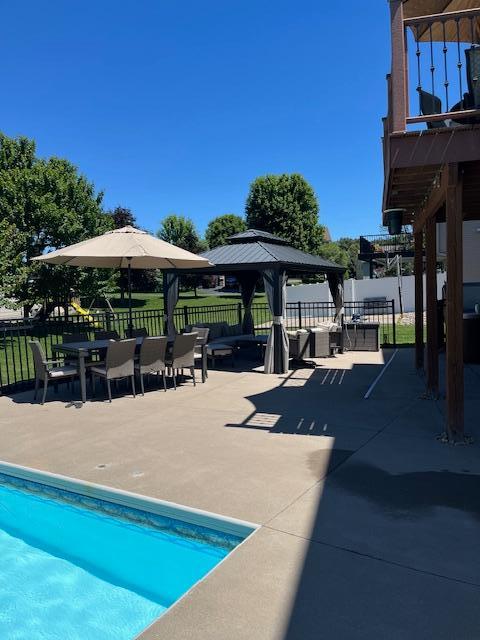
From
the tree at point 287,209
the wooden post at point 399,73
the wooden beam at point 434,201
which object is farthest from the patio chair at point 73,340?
the tree at point 287,209

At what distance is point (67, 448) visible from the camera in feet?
17.2

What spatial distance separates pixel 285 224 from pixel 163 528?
112 ft

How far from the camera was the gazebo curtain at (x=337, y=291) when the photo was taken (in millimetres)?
13928

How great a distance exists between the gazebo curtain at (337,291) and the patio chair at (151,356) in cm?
706

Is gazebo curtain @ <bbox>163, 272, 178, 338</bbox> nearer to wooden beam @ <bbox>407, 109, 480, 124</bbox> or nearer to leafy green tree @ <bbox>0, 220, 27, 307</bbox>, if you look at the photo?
leafy green tree @ <bbox>0, 220, 27, 307</bbox>

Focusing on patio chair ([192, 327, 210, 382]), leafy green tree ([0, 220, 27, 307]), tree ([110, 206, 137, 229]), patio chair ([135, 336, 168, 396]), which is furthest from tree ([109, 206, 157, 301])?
patio chair ([135, 336, 168, 396])

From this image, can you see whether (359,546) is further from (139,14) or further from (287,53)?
(287,53)

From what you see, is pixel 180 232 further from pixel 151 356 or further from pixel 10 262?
pixel 151 356

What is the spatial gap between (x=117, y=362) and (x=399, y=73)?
5.59m

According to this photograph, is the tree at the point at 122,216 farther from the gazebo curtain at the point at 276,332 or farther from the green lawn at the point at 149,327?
the gazebo curtain at the point at 276,332

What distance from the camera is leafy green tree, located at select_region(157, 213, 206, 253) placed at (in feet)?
148

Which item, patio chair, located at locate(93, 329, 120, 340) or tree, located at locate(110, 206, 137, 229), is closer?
patio chair, located at locate(93, 329, 120, 340)

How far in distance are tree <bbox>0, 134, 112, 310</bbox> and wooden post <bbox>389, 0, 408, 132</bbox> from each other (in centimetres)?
1546

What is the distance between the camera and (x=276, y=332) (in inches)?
402
